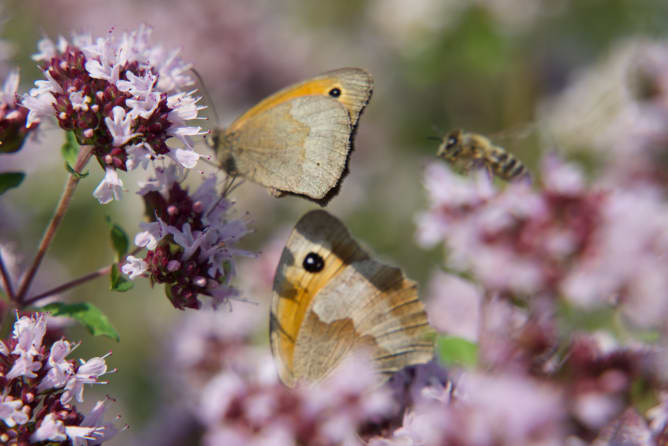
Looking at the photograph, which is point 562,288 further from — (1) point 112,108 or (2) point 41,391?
(2) point 41,391

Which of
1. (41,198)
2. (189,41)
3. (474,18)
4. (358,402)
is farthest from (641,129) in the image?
(41,198)

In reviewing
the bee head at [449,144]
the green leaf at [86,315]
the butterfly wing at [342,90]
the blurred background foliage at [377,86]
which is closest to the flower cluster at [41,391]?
the green leaf at [86,315]

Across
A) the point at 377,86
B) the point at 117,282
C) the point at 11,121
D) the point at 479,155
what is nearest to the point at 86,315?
the point at 117,282

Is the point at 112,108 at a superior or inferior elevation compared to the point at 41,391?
superior

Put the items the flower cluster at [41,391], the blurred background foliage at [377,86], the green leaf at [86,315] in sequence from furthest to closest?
1. the blurred background foliage at [377,86]
2. the green leaf at [86,315]
3. the flower cluster at [41,391]

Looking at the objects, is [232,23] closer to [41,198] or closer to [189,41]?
[189,41]

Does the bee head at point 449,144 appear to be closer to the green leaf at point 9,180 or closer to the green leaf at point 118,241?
the green leaf at point 118,241

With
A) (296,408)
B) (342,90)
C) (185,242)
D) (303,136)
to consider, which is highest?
(342,90)
